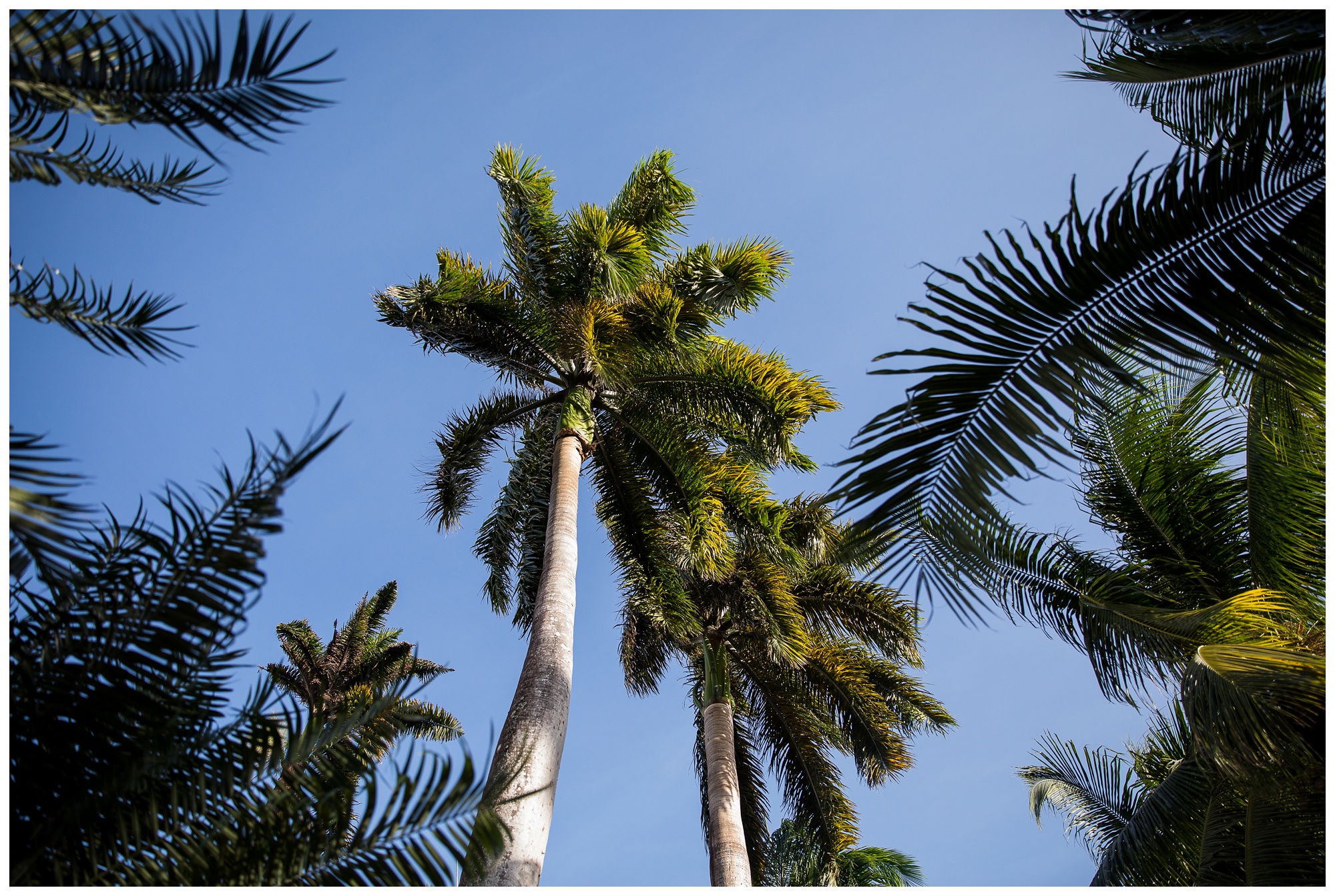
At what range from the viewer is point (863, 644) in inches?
560

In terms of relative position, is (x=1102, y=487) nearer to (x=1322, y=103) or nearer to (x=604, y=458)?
(x=1322, y=103)

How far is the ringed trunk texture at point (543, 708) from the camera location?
6.43 metres

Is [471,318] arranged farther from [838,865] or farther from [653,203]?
[838,865]

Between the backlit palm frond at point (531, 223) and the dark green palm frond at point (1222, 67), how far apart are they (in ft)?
27.7

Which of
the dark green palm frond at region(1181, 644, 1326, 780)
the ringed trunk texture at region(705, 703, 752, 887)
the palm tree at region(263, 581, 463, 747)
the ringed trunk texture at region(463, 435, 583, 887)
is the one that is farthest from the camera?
the palm tree at region(263, 581, 463, 747)

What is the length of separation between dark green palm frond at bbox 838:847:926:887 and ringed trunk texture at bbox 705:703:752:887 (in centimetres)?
215

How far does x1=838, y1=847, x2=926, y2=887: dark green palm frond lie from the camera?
505 inches

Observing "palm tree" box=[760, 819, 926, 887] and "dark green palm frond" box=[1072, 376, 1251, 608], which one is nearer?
"dark green palm frond" box=[1072, 376, 1251, 608]

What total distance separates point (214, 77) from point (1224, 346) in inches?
166

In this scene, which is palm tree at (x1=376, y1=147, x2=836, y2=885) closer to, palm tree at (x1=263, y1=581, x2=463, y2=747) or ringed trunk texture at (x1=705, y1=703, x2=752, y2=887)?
ringed trunk texture at (x1=705, y1=703, x2=752, y2=887)

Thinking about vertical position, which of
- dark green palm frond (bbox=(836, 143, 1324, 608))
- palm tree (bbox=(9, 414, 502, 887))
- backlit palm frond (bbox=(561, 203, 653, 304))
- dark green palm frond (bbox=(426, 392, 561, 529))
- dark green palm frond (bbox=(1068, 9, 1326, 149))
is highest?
backlit palm frond (bbox=(561, 203, 653, 304))

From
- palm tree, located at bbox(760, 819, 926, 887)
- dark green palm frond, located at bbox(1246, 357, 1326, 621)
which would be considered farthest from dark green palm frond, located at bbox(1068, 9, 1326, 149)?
palm tree, located at bbox(760, 819, 926, 887)

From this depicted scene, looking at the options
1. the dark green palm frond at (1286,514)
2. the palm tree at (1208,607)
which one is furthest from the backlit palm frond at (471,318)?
the dark green palm frond at (1286,514)

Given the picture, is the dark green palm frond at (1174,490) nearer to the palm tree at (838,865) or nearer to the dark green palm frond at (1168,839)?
the dark green palm frond at (1168,839)
